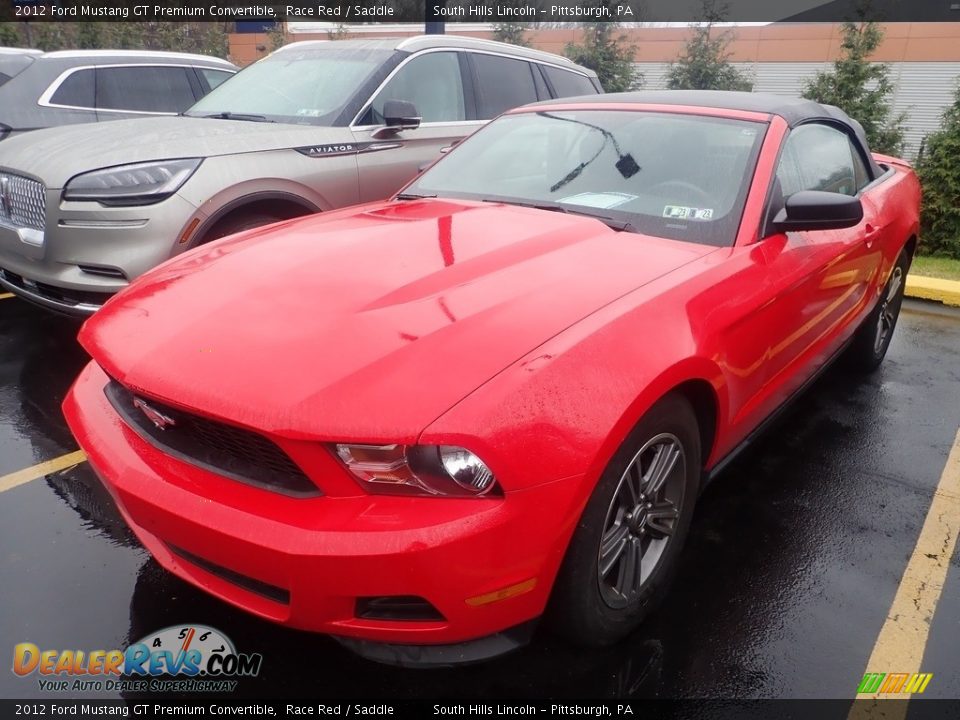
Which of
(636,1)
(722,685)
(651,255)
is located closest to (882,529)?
(722,685)

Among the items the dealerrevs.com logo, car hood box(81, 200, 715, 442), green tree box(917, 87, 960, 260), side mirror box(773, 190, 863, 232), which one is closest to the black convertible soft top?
side mirror box(773, 190, 863, 232)

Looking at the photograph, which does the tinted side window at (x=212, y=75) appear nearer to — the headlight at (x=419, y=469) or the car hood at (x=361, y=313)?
the car hood at (x=361, y=313)

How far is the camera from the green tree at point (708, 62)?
49.2 ft

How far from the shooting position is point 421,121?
5238 mm

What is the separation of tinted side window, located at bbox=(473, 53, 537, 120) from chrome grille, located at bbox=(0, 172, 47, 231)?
3.17 metres

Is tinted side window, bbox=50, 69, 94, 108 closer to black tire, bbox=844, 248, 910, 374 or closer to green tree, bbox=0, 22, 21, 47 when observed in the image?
black tire, bbox=844, 248, 910, 374

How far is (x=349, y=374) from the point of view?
70.6 inches

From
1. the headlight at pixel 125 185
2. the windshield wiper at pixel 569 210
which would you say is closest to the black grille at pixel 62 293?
the headlight at pixel 125 185

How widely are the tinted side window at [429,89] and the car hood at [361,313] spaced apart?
241 cm

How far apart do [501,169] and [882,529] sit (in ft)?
7.40

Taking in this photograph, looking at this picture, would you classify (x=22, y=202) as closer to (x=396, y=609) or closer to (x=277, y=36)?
(x=396, y=609)

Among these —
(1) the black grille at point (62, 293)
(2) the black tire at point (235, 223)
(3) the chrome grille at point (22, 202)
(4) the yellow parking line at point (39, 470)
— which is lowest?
(4) the yellow parking line at point (39, 470)

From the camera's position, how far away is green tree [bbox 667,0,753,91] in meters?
15.0

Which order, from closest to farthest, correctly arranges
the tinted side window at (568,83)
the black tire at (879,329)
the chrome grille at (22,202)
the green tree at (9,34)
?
the chrome grille at (22,202)
the black tire at (879,329)
the tinted side window at (568,83)
the green tree at (9,34)
